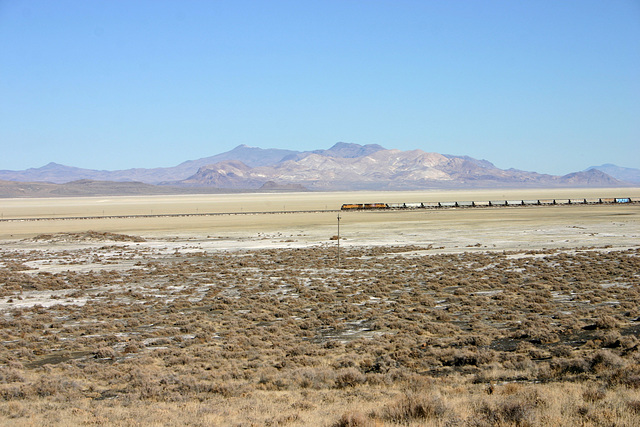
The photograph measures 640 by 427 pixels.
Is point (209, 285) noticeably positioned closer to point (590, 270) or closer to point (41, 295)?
point (41, 295)

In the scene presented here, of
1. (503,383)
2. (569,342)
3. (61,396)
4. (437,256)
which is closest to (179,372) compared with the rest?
(61,396)

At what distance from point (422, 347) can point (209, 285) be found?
13.6 meters

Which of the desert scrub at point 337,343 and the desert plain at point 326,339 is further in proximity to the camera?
the desert scrub at point 337,343

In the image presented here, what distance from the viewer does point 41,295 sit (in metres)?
23.9

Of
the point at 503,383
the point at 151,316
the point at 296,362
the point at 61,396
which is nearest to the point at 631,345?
the point at 503,383

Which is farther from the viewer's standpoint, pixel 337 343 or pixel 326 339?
pixel 326 339

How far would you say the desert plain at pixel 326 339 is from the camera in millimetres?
9617

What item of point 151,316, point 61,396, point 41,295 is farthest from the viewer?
point 41,295

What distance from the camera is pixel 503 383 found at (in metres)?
11.1

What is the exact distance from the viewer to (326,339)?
15.8 metres

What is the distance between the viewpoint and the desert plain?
31.6ft

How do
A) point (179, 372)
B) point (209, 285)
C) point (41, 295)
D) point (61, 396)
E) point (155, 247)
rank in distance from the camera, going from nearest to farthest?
point (61, 396) < point (179, 372) < point (41, 295) < point (209, 285) < point (155, 247)

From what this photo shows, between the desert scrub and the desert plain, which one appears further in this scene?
the desert scrub

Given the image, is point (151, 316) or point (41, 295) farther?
point (41, 295)
